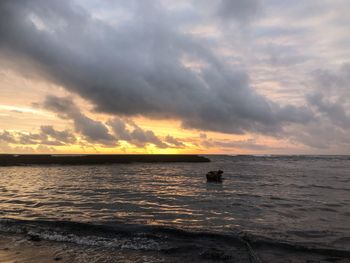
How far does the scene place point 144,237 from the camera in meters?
14.9

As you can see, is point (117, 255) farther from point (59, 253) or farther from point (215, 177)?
point (215, 177)

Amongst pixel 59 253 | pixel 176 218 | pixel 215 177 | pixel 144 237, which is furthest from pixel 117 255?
pixel 215 177

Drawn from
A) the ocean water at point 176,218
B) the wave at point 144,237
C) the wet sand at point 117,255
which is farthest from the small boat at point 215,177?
the wet sand at point 117,255

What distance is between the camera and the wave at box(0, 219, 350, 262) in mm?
13312

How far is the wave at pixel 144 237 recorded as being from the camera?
1331cm

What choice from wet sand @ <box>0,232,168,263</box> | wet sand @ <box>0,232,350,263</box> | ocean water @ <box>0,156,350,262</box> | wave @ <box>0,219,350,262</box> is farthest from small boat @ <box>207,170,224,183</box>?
wet sand @ <box>0,232,168,263</box>

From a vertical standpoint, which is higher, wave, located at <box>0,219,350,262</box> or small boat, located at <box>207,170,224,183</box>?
small boat, located at <box>207,170,224,183</box>

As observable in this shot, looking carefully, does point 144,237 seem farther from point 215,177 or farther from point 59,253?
point 215,177

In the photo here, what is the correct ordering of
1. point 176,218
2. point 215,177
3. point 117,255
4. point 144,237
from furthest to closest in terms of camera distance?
point 215,177, point 176,218, point 144,237, point 117,255

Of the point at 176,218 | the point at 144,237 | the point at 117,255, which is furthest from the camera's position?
the point at 176,218

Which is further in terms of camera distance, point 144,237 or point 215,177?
point 215,177

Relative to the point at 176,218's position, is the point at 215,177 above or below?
above

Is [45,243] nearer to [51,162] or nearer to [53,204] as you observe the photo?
[53,204]

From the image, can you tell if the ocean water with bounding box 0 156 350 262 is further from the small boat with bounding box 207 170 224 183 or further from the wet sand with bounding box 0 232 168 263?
the small boat with bounding box 207 170 224 183
